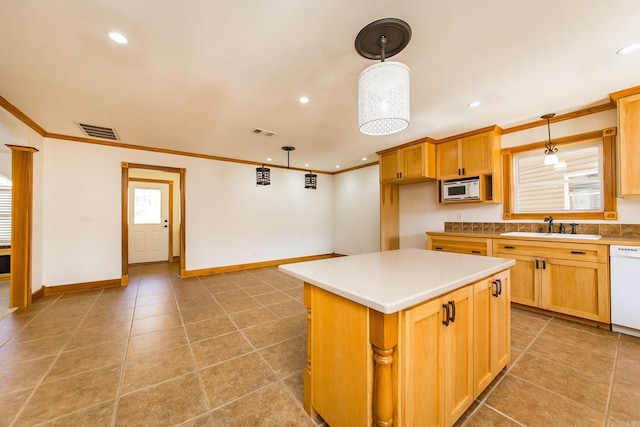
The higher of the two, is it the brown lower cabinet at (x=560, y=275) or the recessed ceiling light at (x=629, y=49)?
the recessed ceiling light at (x=629, y=49)

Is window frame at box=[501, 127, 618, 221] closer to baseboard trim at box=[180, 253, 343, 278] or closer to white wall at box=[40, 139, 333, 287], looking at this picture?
white wall at box=[40, 139, 333, 287]

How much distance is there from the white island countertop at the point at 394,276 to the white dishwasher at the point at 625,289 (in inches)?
65.6

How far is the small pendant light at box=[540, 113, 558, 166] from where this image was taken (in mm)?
3051

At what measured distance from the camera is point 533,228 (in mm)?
3373

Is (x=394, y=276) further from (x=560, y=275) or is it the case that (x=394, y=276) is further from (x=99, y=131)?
(x=99, y=131)

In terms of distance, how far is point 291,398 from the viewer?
164 centimetres

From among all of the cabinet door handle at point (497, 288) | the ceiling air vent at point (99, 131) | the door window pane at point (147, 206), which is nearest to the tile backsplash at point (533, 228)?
the cabinet door handle at point (497, 288)

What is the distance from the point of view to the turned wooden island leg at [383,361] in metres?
1.03

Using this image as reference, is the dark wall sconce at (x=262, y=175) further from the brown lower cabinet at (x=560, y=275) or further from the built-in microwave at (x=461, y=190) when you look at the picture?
the brown lower cabinet at (x=560, y=275)

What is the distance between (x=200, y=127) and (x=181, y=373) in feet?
9.87

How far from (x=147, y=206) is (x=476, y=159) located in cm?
754

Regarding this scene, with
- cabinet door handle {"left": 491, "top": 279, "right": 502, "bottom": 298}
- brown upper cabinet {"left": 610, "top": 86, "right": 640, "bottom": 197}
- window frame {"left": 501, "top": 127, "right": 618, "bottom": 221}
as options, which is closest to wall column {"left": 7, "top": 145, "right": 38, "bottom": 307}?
cabinet door handle {"left": 491, "top": 279, "right": 502, "bottom": 298}

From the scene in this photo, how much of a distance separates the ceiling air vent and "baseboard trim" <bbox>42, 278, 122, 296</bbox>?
2377mm

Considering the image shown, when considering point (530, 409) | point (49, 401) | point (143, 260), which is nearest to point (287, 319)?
point (49, 401)
